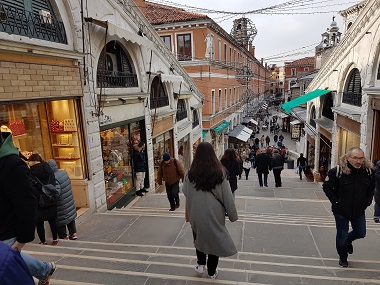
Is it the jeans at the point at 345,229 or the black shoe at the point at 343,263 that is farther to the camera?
the black shoe at the point at 343,263

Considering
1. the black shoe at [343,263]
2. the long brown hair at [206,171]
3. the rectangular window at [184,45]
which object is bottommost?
the black shoe at [343,263]

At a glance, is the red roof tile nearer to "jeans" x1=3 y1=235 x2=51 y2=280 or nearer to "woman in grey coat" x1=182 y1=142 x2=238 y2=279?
"woman in grey coat" x1=182 y1=142 x2=238 y2=279

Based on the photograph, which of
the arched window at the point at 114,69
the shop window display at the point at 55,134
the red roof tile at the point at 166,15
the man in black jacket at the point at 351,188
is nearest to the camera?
the man in black jacket at the point at 351,188

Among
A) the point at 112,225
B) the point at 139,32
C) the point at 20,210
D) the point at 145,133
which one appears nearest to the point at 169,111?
the point at 145,133

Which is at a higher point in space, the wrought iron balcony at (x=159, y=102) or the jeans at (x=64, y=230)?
the wrought iron balcony at (x=159, y=102)

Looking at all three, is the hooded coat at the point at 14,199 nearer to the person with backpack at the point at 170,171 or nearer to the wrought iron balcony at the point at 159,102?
the person with backpack at the point at 170,171

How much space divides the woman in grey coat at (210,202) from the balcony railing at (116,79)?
→ 173 inches

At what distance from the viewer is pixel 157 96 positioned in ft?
33.9

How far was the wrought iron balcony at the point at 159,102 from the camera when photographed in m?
10.7

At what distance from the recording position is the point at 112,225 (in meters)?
5.64

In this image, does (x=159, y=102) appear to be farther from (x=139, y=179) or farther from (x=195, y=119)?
(x=195, y=119)

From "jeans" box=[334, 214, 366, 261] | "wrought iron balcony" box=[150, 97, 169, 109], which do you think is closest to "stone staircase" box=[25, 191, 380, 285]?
"jeans" box=[334, 214, 366, 261]

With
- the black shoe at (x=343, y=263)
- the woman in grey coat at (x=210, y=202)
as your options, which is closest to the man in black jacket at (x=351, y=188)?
the black shoe at (x=343, y=263)

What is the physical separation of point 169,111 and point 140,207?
17.2 ft
